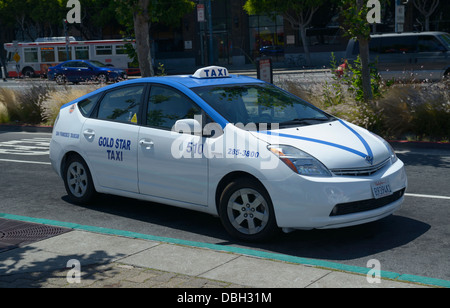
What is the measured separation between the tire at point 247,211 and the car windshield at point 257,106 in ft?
2.60

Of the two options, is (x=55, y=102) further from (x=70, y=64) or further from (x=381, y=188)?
(x=70, y=64)

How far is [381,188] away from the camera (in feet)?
20.2

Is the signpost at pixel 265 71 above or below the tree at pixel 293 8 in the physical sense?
below

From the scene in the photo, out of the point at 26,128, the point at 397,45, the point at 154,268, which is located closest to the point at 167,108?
the point at 154,268

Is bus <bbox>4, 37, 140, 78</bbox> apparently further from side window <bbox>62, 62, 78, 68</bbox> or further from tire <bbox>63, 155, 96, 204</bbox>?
tire <bbox>63, 155, 96, 204</bbox>

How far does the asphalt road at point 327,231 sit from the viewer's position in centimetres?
588

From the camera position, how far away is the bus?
4403 centimetres

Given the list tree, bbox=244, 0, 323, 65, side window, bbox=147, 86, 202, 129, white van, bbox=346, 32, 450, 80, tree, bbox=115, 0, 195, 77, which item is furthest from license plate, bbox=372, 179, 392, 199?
tree, bbox=244, 0, 323, 65

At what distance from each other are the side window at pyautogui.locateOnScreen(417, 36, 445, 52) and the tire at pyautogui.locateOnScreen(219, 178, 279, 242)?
1795 cm

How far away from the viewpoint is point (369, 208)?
20.0 feet

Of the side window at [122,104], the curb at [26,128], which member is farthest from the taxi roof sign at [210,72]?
the curb at [26,128]

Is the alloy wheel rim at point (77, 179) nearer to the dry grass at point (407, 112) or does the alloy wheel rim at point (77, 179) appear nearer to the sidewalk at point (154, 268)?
the sidewalk at point (154, 268)

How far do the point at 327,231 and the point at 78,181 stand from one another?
3377 mm
